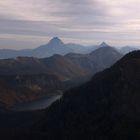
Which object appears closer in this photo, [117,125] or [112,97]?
[117,125]

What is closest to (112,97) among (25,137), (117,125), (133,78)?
(133,78)

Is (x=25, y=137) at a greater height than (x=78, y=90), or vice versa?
(x=78, y=90)

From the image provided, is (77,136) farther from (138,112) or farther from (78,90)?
(78,90)

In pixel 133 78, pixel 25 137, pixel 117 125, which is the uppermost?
pixel 133 78

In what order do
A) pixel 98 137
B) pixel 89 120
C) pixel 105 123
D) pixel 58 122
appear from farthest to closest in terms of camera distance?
1. pixel 58 122
2. pixel 89 120
3. pixel 105 123
4. pixel 98 137

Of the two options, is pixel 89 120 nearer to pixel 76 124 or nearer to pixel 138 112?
pixel 76 124

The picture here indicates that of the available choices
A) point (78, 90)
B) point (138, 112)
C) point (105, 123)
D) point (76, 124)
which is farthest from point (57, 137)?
point (78, 90)

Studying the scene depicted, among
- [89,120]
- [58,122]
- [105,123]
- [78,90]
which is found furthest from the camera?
[78,90]
